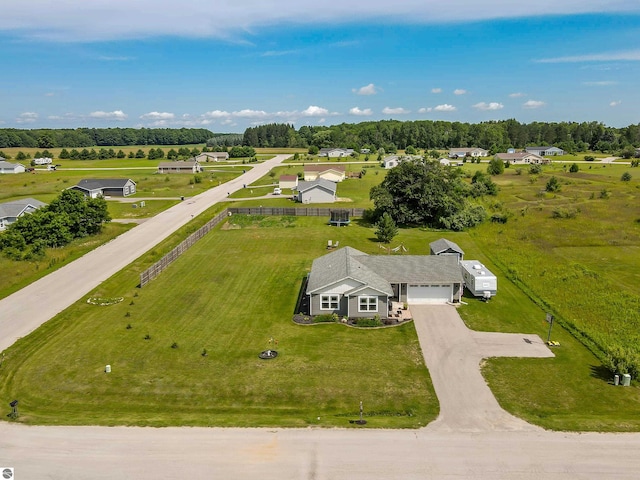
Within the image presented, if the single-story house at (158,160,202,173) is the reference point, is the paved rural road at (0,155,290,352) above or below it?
below

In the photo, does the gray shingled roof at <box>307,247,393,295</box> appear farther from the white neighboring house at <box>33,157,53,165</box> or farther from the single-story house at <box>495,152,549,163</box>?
the white neighboring house at <box>33,157,53,165</box>

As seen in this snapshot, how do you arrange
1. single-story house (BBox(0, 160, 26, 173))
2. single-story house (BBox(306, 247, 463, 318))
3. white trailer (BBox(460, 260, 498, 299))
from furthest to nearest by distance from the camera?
single-story house (BBox(0, 160, 26, 173)) → white trailer (BBox(460, 260, 498, 299)) → single-story house (BBox(306, 247, 463, 318))

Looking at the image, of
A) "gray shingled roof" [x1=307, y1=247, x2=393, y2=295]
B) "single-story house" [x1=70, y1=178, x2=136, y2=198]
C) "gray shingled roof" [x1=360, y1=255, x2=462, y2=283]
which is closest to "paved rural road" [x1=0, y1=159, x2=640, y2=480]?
"gray shingled roof" [x1=307, y1=247, x2=393, y2=295]

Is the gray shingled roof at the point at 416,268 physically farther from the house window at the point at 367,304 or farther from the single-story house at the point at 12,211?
the single-story house at the point at 12,211

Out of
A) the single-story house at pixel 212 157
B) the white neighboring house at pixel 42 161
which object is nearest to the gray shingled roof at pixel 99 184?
the single-story house at pixel 212 157

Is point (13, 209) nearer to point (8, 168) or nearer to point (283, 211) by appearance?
point (283, 211)

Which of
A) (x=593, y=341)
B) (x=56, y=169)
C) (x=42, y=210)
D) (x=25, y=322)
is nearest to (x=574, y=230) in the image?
(x=593, y=341)

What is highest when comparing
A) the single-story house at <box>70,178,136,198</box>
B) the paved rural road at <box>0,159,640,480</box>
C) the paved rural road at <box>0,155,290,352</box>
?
the single-story house at <box>70,178,136,198</box>
